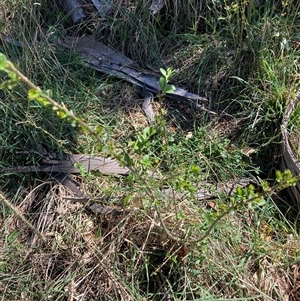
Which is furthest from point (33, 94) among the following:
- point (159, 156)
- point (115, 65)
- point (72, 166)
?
point (115, 65)

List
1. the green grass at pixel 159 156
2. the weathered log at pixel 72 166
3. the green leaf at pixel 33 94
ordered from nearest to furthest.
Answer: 1. the green leaf at pixel 33 94
2. the green grass at pixel 159 156
3. the weathered log at pixel 72 166

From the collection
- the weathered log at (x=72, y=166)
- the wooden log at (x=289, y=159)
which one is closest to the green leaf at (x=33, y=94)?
the weathered log at (x=72, y=166)

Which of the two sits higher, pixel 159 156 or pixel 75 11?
pixel 75 11

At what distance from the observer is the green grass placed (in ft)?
7.98

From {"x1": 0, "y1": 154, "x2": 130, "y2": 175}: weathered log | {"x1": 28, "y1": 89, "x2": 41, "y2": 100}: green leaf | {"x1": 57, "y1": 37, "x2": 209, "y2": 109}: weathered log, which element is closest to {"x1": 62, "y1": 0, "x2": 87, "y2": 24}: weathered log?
{"x1": 57, "y1": 37, "x2": 209, "y2": 109}: weathered log

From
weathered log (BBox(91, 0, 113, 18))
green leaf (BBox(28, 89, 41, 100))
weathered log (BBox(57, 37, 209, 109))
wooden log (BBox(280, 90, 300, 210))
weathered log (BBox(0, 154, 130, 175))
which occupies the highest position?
green leaf (BBox(28, 89, 41, 100))

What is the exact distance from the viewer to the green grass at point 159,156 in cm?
243

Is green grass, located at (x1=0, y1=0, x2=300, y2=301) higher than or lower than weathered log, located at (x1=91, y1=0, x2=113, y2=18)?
lower

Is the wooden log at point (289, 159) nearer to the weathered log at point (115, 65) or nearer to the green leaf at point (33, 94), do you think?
the weathered log at point (115, 65)

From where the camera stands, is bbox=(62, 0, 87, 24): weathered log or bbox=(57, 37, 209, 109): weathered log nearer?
bbox=(57, 37, 209, 109): weathered log

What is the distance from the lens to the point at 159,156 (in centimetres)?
297

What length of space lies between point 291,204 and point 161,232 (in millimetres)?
847

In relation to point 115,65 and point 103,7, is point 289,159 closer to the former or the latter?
point 115,65

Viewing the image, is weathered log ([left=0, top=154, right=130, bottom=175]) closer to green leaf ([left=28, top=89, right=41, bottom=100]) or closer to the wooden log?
the wooden log
